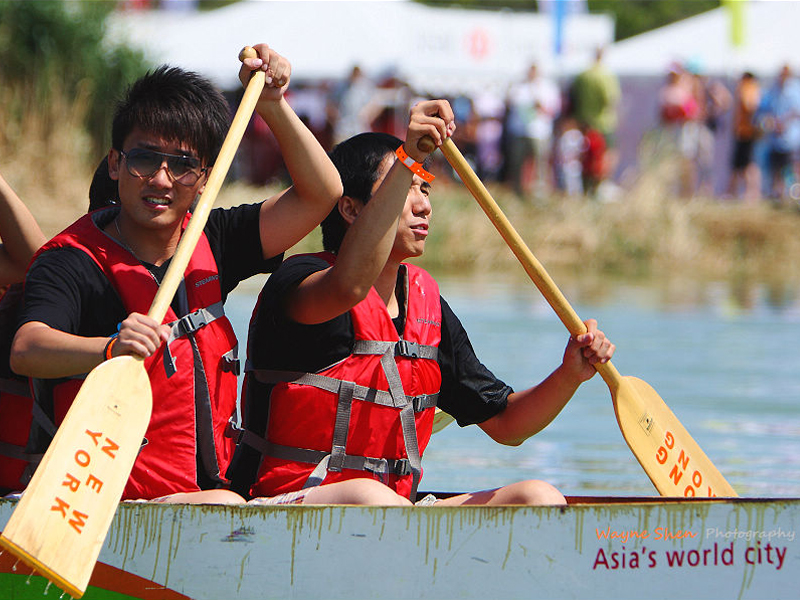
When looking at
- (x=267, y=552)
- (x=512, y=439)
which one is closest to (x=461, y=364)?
(x=512, y=439)

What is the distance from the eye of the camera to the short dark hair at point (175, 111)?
3.13 m

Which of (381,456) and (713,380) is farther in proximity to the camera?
(713,380)

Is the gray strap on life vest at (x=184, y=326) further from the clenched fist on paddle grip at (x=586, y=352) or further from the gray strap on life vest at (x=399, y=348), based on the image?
the clenched fist on paddle grip at (x=586, y=352)

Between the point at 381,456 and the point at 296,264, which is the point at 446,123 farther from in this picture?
the point at 381,456

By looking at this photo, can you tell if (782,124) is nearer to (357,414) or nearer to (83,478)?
(357,414)

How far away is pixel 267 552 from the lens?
291 cm

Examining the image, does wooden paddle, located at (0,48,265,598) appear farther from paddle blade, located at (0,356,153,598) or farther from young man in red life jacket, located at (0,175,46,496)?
young man in red life jacket, located at (0,175,46,496)

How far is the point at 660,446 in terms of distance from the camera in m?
3.75

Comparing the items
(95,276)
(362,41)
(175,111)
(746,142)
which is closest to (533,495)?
(95,276)

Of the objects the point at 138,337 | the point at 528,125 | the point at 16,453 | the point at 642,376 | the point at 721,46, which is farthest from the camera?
the point at 721,46

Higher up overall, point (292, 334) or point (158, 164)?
point (158, 164)

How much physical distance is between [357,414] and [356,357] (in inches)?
5.1

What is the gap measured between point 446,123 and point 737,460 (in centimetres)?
321

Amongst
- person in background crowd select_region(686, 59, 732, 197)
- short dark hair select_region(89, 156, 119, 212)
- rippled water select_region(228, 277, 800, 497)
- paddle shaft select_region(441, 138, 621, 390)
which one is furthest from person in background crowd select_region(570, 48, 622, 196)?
short dark hair select_region(89, 156, 119, 212)
